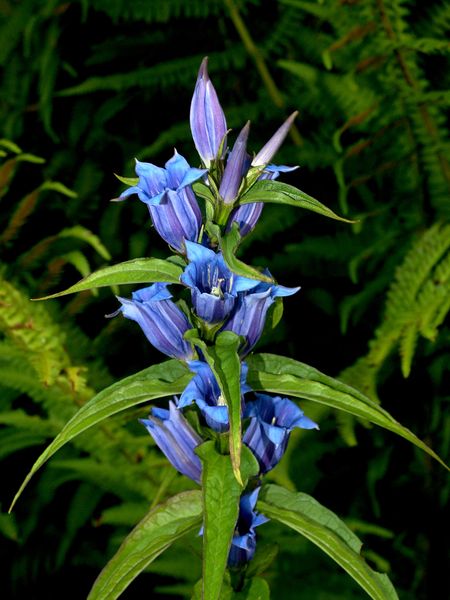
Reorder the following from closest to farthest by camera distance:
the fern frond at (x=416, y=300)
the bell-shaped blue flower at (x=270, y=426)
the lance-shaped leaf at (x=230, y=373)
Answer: the lance-shaped leaf at (x=230, y=373), the bell-shaped blue flower at (x=270, y=426), the fern frond at (x=416, y=300)

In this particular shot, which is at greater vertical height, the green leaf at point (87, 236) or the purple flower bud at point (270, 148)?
the purple flower bud at point (270, 148)

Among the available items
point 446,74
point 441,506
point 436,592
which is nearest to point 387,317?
point 441,506

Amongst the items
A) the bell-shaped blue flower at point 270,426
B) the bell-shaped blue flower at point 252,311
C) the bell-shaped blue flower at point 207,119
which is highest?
the bell-shaped blue flower at point 207,119

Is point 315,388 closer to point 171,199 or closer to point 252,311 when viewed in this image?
point 252,311

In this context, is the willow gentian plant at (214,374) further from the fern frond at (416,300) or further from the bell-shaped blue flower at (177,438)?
the fern frond at (416,300)

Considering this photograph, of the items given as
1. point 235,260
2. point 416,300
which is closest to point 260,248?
point 416,300

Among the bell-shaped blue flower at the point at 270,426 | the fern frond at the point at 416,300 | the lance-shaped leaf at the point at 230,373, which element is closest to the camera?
the lance-shaped leaf at the point at 230,373

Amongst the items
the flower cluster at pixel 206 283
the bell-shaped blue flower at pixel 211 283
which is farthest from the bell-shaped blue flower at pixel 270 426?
the bell-shaped blue flower at pixel 211 283
